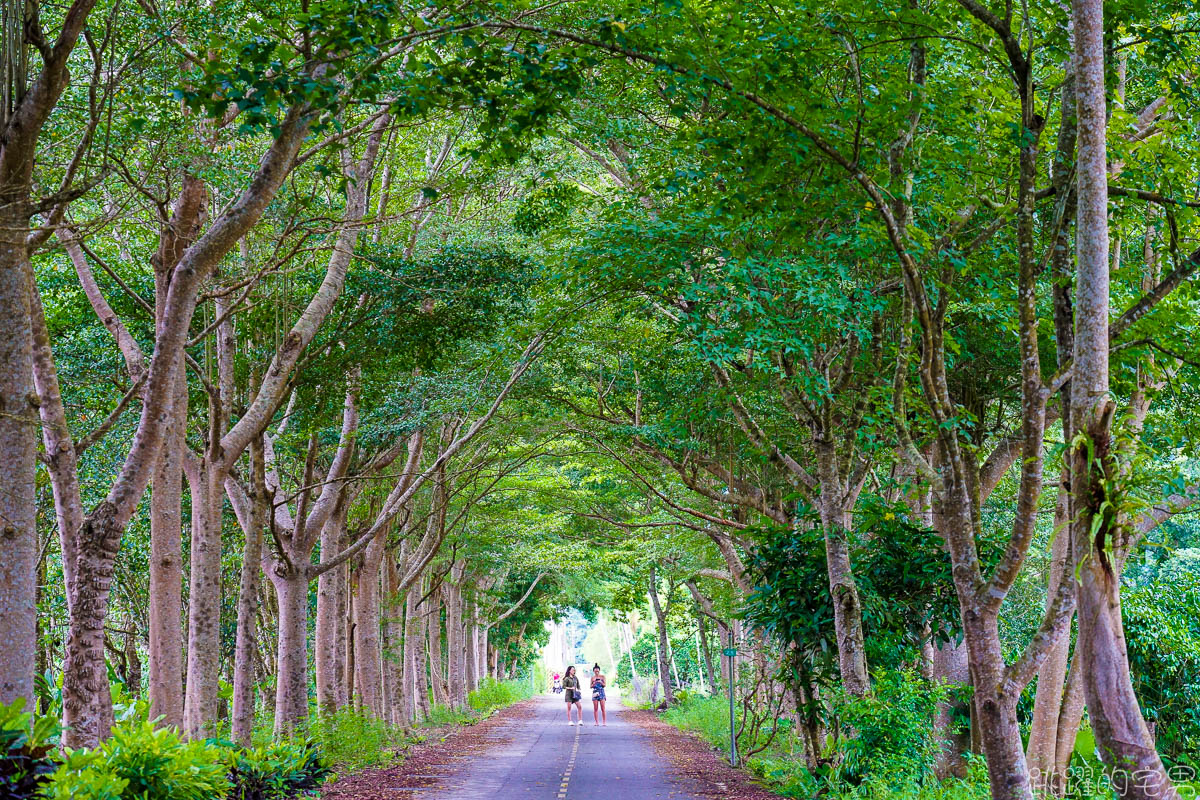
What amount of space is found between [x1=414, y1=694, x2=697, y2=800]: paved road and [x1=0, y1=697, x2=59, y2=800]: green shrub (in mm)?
7594

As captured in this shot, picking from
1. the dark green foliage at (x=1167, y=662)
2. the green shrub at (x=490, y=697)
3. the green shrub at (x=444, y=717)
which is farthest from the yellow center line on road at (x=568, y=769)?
the green shrub at (x=490, y=697)

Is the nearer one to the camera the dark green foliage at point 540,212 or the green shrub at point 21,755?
the green shrub at point 21,755

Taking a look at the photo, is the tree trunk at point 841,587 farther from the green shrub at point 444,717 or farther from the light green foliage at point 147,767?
the green shrub at point 444,717

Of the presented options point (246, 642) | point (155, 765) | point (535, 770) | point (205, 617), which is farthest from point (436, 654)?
point (155, 765)

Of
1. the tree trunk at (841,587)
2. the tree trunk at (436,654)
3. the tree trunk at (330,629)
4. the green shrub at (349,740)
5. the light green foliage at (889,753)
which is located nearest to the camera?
the light green foliage at (889,753)

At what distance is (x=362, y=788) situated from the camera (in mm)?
13297

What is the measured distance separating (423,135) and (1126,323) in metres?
11.6

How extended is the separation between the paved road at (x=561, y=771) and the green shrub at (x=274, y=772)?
8.35 feet

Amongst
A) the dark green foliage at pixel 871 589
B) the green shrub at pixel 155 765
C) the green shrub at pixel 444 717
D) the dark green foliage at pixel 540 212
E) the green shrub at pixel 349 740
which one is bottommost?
the green shrub at pixel 444 717

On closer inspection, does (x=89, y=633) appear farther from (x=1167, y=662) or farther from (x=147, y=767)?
(x=1167, y=662)

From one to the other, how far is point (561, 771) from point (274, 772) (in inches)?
320

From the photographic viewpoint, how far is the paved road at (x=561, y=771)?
13594 millimetres

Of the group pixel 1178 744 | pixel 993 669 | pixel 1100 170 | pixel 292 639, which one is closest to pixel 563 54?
pixel 1100 170

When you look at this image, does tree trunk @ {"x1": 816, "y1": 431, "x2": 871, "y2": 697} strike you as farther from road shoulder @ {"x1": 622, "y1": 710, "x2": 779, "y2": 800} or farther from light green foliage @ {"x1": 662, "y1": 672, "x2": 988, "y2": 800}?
road shoulder @ {"x1": 622, "y1": 710, "x2": 779, "y2": 800}
